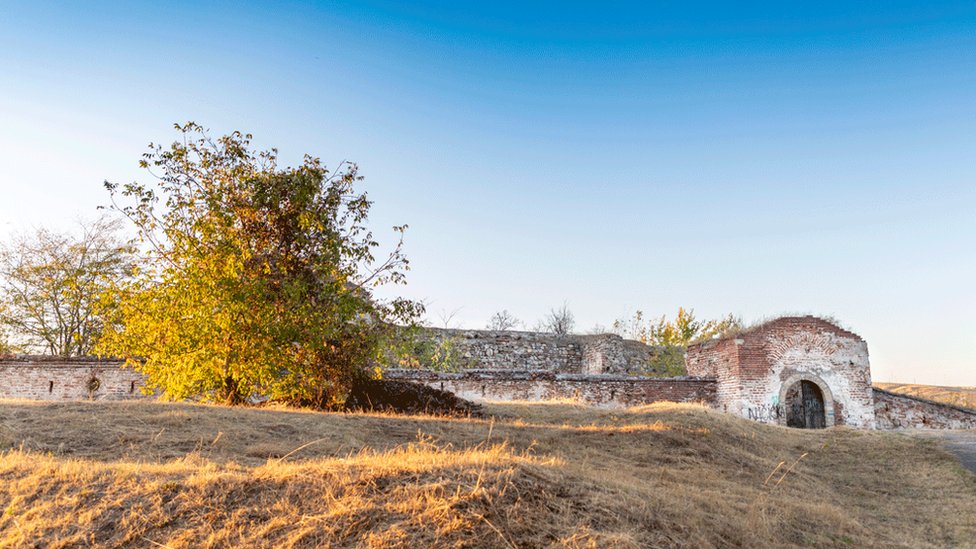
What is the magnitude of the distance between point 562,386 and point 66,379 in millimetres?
14276

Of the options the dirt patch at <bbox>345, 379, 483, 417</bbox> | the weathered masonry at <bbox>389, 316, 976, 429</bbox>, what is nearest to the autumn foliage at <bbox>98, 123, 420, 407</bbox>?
the dirt patch at <bbox>345, 379, 483, 417</bbox>

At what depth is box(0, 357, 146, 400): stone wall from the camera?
1917 cm

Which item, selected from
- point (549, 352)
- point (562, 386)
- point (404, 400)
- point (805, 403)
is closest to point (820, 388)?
point (805, 403)

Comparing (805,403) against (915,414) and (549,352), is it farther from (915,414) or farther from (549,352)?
(549,352)

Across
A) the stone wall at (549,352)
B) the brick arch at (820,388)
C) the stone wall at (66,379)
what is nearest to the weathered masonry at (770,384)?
Result: the brick arch at (820,388)

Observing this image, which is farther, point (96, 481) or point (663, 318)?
point (663, 318)

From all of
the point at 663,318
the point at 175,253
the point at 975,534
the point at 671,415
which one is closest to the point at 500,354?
the point at 663,318

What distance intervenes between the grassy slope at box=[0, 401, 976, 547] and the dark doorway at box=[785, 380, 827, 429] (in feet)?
25.6

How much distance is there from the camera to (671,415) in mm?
13352

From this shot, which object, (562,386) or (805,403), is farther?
(805,403)

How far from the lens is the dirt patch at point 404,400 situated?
13359mm

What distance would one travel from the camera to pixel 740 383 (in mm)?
20078

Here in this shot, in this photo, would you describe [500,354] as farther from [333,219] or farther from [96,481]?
[96,481]

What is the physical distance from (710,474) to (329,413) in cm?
632
